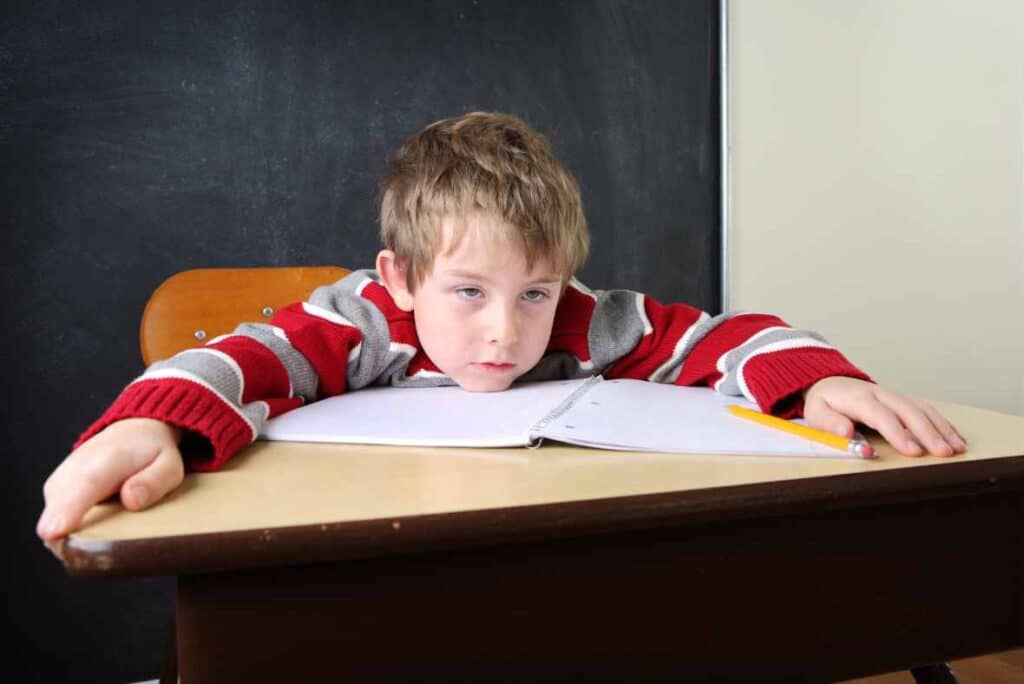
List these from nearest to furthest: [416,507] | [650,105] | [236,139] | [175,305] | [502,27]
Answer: [416,507] → [175,305] → [236,139] → [502,27] → [650,105]

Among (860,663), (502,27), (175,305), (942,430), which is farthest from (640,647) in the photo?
(502,27)

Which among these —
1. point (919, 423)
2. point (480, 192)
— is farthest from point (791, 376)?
point (480, 192)

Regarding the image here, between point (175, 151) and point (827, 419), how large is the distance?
1358 mm

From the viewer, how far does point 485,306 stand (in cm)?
91

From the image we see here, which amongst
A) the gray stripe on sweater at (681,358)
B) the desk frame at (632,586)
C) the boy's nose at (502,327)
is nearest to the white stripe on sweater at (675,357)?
the gray stripe on sweater at (681,358)

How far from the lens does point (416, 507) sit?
458 mm

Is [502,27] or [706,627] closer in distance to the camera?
[706,627]

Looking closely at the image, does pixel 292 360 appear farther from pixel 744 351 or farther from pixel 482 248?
pixel 744 351

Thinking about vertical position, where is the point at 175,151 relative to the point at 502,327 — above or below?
above

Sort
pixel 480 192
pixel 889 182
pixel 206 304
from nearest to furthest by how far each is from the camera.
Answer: pixel 480 192 → pixel 206 304 → pixel 889 182

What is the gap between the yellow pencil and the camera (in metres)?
0.59

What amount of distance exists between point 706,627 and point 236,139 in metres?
1.44

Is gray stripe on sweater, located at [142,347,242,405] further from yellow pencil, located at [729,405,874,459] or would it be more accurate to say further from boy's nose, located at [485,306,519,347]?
yellow pencil, located at [729,405,874,459]

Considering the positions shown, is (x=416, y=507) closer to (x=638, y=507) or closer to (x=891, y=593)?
(x=638, y=507)
